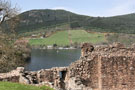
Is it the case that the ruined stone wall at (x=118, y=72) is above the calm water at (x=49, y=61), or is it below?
above

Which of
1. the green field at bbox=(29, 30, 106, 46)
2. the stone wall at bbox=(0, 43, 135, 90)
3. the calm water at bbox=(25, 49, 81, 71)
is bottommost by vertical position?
the calm water at bbox=(25, 49, 81, 71)

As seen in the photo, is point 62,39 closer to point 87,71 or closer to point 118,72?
point 87,71

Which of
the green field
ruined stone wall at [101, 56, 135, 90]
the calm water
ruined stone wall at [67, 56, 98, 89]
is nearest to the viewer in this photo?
ruined stone wall at [101, 56, 135, 90]


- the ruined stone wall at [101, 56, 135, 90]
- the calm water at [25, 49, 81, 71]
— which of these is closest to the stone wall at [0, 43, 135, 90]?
the ruined stone wall at [101, 56, 135, 90]

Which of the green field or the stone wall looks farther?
the green field

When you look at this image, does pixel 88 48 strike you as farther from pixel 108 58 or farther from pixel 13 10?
pixel 13 10

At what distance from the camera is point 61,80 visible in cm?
1595

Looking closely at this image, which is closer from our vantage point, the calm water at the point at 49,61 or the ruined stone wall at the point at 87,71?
the ruined stone wall at the point at 87,71

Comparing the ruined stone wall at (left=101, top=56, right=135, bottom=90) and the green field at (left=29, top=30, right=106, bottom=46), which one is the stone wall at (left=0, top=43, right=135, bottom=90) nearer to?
the ruined stone wall at (left=101, top=56, right=135, bottom=90)

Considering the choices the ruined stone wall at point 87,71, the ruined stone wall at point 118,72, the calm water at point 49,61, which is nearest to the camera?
the ruined stone wall at point 118,72

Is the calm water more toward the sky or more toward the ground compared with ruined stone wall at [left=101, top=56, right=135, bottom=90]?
more toward the ground

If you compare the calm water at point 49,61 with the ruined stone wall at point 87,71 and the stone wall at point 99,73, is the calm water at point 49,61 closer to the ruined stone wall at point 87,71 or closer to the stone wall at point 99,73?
the stone wall at point 99,73

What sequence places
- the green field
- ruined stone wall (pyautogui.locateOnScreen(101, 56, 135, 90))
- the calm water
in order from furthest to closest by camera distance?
1. the green field
2. the calm water
3. ruined stone wall (pyautogui.locateOnScreen(101, 56, 135, 90))

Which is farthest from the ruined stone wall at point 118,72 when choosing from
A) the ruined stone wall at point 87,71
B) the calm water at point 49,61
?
the calm water at point 49,61
